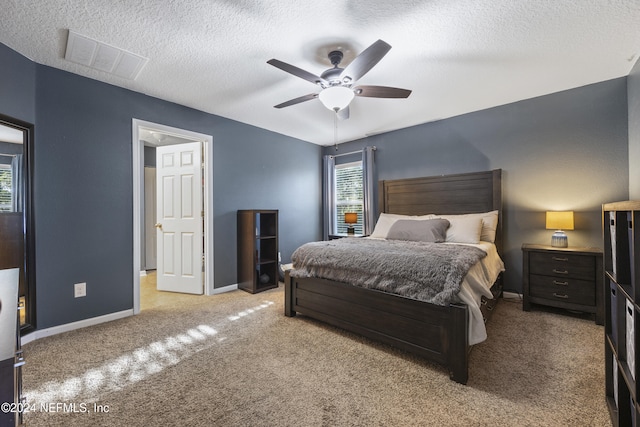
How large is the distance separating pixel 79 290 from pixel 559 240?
16.5ft

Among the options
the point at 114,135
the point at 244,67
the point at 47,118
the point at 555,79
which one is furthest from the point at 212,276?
the point at 555,79

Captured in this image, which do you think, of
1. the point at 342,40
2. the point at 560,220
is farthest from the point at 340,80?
the point at 560,220

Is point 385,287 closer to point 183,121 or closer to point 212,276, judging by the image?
point 212,276

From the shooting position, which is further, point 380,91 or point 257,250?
point 257,250

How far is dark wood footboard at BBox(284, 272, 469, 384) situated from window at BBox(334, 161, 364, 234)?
2.48 meters

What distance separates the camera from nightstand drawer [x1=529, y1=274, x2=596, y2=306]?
265 cm

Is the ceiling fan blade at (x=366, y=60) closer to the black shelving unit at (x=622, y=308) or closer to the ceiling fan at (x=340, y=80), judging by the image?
the ceiling fan at (x=340, y=80)

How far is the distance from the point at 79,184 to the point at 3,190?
1.63 feet

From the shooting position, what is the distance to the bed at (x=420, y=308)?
1.77 m

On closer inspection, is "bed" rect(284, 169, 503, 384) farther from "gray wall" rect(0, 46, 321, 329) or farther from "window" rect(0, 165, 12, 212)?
"window" rect(0, 165, 12, 212)

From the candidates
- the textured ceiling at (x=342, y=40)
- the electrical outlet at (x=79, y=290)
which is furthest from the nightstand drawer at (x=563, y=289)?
the electrical outlet at (x=79, y=290)

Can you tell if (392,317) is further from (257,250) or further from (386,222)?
(257,250)

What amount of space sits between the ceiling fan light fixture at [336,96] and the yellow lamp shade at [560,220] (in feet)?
8.63

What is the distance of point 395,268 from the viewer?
2111 mm
